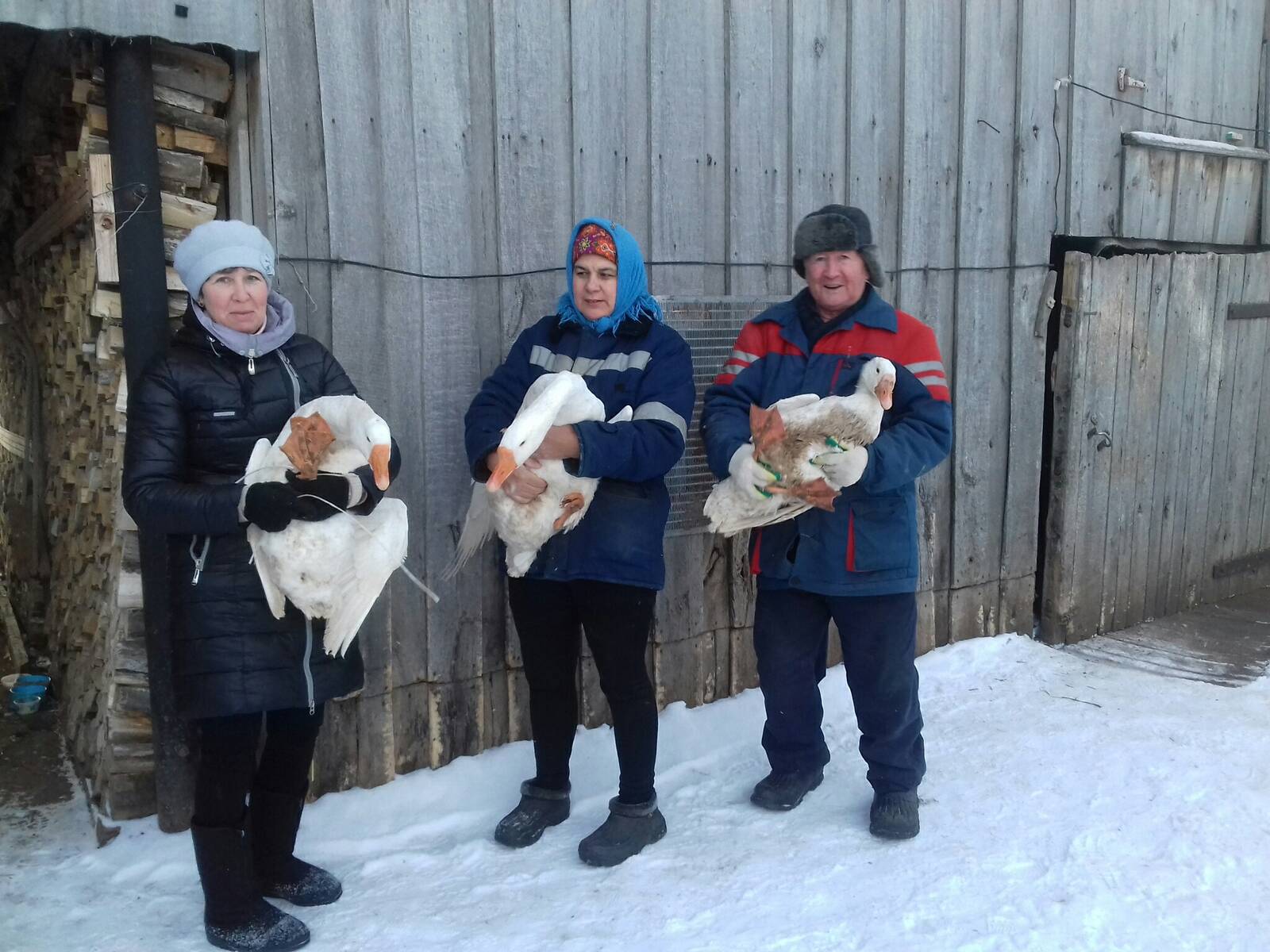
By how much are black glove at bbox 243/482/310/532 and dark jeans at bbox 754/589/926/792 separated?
1.44 m

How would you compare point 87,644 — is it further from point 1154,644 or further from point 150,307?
point 1154,644

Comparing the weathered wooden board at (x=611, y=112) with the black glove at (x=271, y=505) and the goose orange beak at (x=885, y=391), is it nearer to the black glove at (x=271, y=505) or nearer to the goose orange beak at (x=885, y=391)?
the goose orange beak at (x=885, y=391)

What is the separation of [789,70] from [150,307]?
233cm

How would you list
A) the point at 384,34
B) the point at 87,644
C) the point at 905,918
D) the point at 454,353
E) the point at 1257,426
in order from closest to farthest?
1. the point at 905,918
2. the point at 384,34
3. the point at 454,353
4. the point at 87,644
5. the point at 1257,426

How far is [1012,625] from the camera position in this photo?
468 cm

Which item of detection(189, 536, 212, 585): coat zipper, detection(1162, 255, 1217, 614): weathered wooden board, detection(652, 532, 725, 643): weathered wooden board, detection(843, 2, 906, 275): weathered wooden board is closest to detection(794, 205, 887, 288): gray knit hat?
detection(843, 2, 906, 275): weathered wooden board

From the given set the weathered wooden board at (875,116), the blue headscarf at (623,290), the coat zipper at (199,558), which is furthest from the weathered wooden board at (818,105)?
the coat zipper at (199,558)

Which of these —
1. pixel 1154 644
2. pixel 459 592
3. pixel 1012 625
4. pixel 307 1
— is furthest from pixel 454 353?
pixel 1154 644

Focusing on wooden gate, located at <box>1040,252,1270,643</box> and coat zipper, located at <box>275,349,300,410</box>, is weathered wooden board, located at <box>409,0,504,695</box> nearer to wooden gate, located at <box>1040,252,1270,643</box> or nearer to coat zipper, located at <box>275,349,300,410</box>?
coat zipper, located at <box>275,349,300,410</box>

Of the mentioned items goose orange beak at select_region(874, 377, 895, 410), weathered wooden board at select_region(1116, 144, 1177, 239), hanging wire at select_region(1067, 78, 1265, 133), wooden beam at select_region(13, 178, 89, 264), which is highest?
hanging wire at select_region(1067, 78, 1265, 133)

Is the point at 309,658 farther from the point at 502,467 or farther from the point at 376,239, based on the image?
the point at 376,239

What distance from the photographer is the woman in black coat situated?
228cm

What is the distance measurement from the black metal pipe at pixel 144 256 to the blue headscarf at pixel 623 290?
1080mm

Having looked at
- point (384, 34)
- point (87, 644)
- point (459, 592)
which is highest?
point (384, 34)
